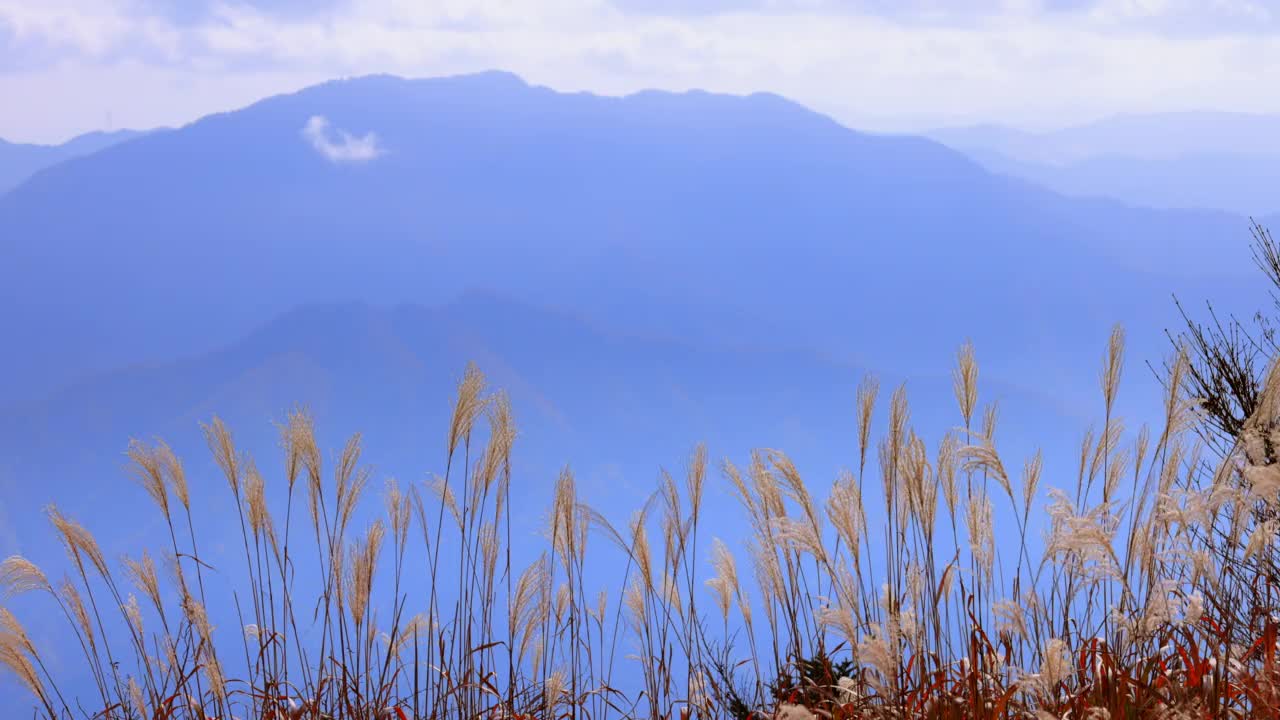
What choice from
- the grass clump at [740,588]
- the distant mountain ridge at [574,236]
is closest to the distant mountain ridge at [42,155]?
the distant mountain ridge at [574,236]

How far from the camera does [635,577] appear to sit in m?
2.36

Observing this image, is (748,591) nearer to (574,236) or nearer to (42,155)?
(574,236)

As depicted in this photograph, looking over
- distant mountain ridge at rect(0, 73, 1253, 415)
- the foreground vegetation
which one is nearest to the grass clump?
the foreground vegetation

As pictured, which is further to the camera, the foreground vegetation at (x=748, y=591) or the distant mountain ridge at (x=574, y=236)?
the distant mountain ridge at (x=574, y=236)

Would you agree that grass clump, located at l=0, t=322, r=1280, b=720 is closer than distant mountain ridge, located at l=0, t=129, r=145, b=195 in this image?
Yes

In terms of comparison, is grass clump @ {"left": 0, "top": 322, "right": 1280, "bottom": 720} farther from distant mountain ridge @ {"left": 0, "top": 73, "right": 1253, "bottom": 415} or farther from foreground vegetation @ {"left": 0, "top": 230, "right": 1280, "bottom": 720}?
distant mountain ridge @ {"left": 0, "top": 73, "right": 1253, "bottom": 415}

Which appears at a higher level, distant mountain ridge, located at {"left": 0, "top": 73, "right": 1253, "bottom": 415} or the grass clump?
distant mountain ridge, located at {"left": 0, "top": 73, "right": 1253, "bottom": 415}

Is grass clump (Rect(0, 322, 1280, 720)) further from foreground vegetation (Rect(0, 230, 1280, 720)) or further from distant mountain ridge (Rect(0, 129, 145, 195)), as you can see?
distant mountain ridge (Rect(0, 129, 145, 195))

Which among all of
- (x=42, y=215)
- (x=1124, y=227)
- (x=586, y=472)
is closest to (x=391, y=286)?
(x=586, y=472)

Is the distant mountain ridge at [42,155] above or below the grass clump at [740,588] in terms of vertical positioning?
above

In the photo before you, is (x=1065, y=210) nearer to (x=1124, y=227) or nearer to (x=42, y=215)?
(x=1124, y=227)

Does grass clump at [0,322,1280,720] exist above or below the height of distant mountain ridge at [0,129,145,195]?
below

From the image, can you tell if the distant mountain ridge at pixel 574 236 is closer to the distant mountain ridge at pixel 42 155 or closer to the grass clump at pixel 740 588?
the distant mountain ridge at pixel 42 155

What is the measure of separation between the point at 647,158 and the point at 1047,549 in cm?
3392
